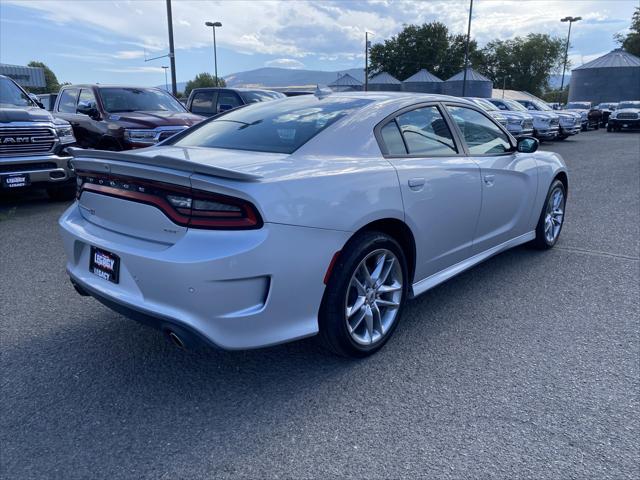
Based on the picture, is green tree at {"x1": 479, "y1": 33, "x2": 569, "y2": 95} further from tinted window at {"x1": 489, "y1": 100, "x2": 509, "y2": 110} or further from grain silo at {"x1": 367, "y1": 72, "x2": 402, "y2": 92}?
tinted window at {"x1": 489, "y1": 100, "x2": 509, "y2": 110}

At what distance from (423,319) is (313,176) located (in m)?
1.57

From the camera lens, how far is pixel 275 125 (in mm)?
3291

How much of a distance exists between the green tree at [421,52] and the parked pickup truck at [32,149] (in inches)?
2760

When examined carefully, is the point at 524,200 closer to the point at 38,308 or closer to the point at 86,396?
the point at 86,396

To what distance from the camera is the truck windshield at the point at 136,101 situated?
353 inches

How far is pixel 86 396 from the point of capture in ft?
8.60

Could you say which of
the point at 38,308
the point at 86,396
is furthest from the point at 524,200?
the point at 38,308

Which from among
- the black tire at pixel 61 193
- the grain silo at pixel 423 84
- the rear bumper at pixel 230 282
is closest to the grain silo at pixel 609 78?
the grain silo at pixel 423 84

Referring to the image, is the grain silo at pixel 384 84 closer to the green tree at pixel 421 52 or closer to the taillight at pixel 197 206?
the green tree at pixel 421 52

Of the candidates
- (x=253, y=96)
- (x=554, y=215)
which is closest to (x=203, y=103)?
(x=253, y=96)

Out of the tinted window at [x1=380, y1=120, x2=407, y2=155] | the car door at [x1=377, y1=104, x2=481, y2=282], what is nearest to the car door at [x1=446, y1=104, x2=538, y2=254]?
the car door at [x1=377, y1=104, x2=481, y2=282]

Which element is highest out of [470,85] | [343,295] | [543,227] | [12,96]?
[470,85]

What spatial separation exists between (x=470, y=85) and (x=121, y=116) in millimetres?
46942

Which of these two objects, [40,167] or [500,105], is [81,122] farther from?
[500,105]
